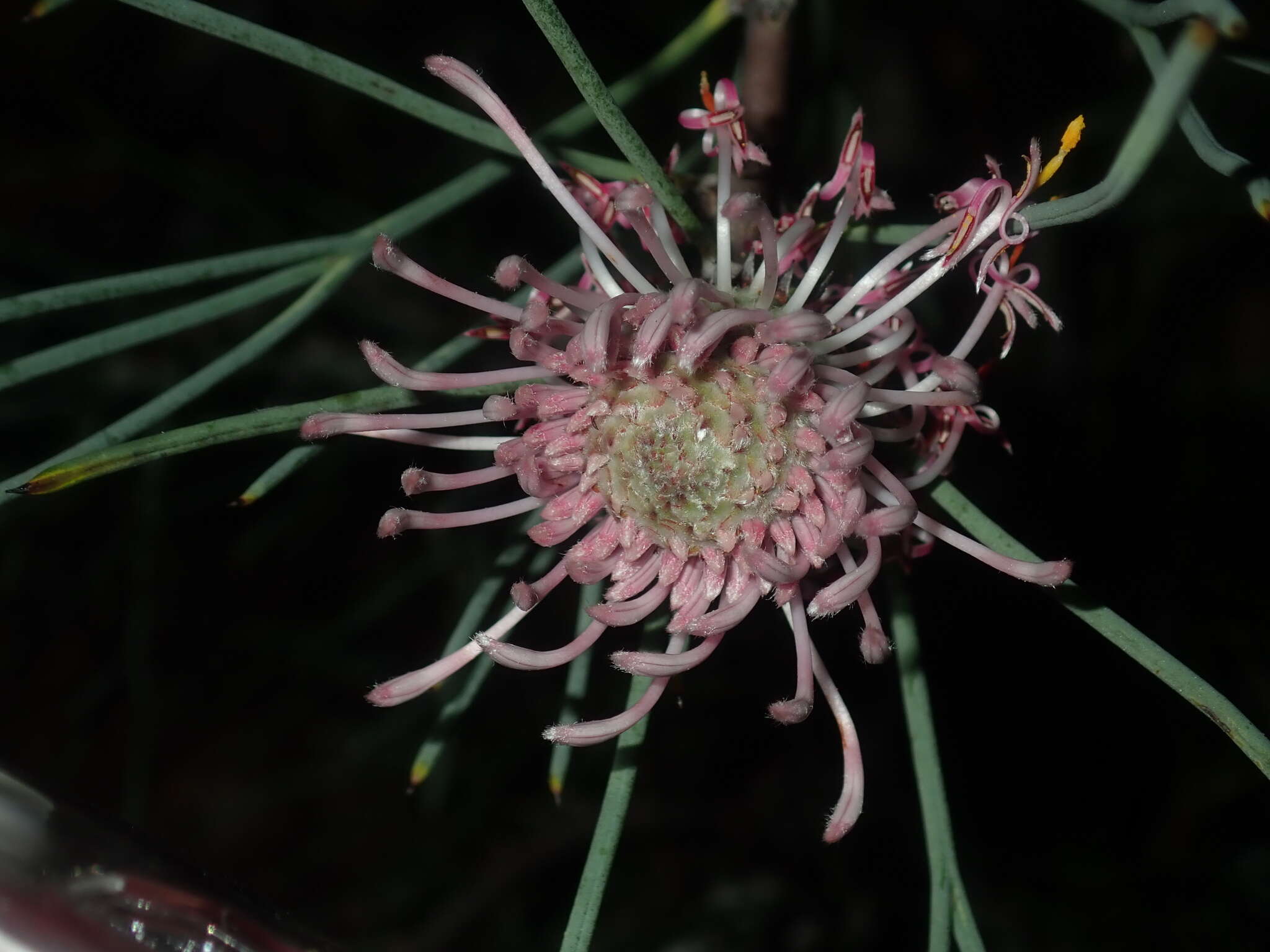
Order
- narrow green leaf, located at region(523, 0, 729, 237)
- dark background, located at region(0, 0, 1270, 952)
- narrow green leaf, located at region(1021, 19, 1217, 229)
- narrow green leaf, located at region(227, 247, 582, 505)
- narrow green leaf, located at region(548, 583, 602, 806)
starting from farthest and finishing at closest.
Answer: dark background, located at region(0, 0, 1270, 952) < narrow green leaf, located at region(548, 583, 602, 806) < narrow green leaf, located at region(227, 247, 582, 505) < narrow green leaf, located at region(523, 0, 729, 237) < narrow green leaf, located at region(1021, 19, 1217, 229)

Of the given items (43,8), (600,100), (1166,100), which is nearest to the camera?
(1166,100)

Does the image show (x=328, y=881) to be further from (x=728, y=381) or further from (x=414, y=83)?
(x=728, y=381)

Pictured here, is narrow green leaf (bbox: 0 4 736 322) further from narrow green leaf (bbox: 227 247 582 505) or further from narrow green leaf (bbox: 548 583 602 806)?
narrow green leaf (bbox: 548 583 602 806)

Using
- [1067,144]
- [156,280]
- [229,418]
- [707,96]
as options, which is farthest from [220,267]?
[1067,144]

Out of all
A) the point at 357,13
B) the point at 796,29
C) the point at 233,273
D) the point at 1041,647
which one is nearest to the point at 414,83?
the point at 357,13

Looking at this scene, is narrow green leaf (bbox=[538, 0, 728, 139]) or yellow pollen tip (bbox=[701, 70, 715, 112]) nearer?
yellow pollen tip (bbox=[701, 70, 715, 112])

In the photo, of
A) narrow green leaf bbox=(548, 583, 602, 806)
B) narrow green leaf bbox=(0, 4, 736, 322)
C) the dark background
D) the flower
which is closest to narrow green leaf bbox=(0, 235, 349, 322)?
narrow green leaf bbox=(0, 4, 736, 322)

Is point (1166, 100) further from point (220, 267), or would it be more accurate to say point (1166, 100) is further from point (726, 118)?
point (220, 267)
